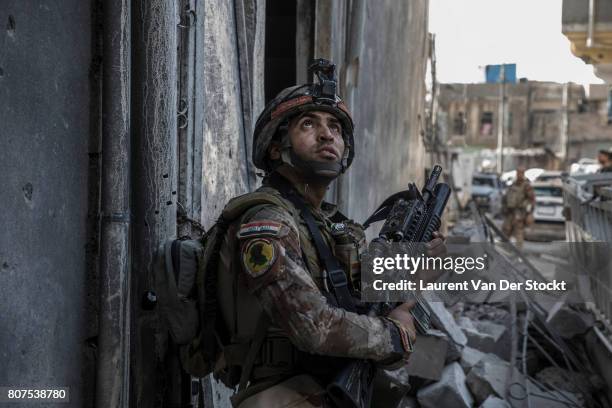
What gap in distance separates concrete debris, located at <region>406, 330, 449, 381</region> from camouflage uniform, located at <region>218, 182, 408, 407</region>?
2541 mm

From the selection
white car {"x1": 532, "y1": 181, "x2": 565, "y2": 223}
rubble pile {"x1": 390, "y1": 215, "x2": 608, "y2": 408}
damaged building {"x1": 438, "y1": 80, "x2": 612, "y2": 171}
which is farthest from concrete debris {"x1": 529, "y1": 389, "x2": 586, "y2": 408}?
damaged building {"x1": 438, "y1": 80, "x2": 612, "y2": 171}

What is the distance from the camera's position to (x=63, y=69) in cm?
202

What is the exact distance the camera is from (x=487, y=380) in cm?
466

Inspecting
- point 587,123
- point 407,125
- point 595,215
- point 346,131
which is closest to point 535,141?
point 587,123

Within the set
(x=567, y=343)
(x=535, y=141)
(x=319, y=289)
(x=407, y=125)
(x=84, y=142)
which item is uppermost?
(x=535, y=141)

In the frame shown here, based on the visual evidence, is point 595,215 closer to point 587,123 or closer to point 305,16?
point 305,16

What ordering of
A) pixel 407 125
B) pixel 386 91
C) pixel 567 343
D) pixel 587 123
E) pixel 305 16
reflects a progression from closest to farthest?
1. pixel 305 16
2. pixel 567 343
3. pixel 386 91
4. pixel 407 125
5. pixel 587 123

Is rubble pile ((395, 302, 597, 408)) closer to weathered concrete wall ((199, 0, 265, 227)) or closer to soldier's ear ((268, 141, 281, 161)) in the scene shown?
weathered concrete wall ((199, 0, 265, 227))

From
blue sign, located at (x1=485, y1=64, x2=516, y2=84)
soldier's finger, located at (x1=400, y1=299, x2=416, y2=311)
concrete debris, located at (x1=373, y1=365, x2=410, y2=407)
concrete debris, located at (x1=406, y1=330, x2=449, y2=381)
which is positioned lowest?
concrete debris, located at (x1=406, y1=330, x2=449, y2=381)

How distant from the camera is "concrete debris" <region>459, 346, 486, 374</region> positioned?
5008 millimetres

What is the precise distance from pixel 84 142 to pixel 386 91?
6236 millimetres

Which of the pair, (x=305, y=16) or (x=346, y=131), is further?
(x=305, y=16)

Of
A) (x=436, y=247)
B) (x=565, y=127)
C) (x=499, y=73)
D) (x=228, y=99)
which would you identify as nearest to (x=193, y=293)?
(x=436, y=247)

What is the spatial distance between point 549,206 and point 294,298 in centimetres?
1631
